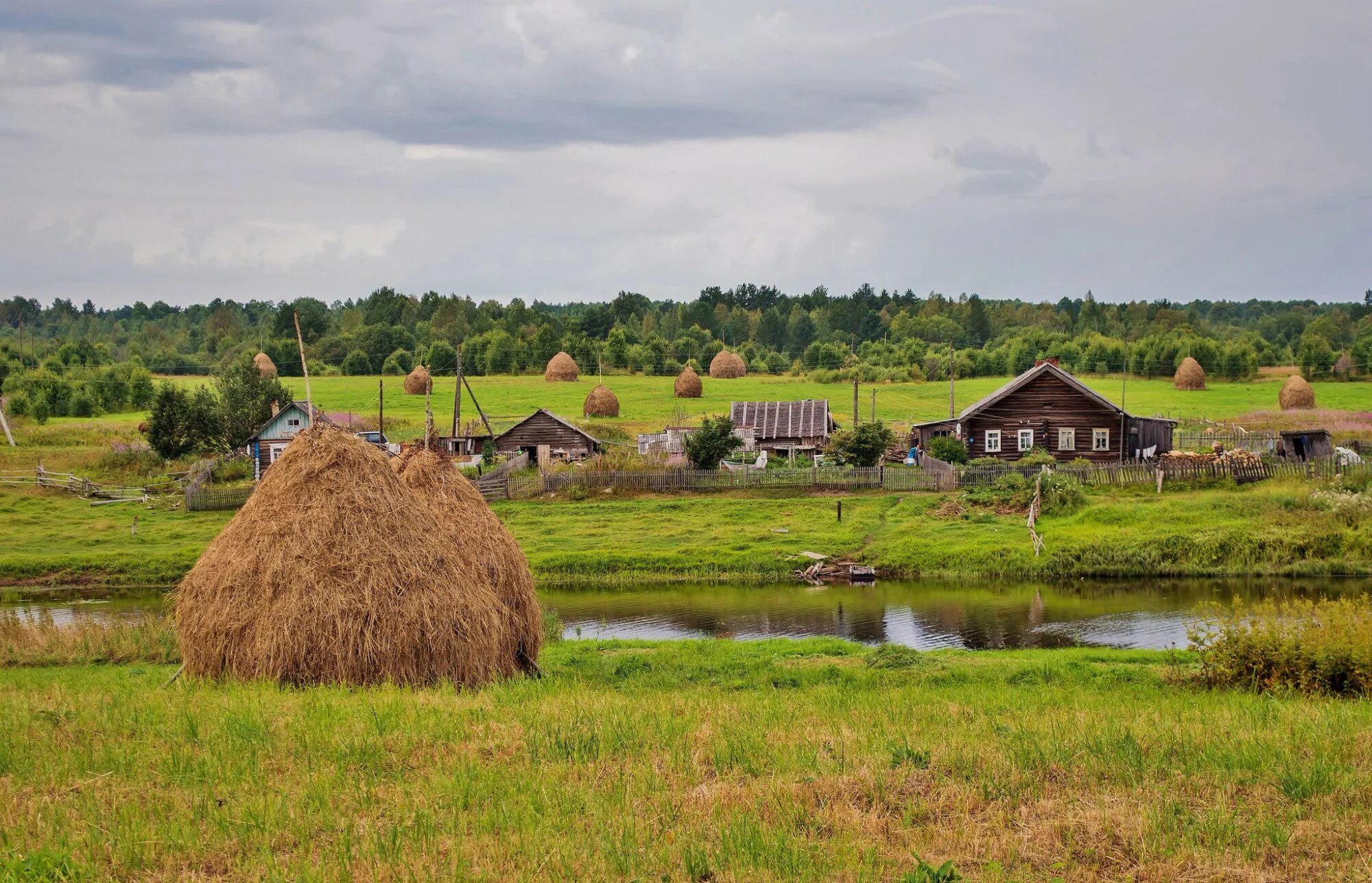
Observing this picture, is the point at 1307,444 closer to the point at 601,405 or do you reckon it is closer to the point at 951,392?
the point at 951,392

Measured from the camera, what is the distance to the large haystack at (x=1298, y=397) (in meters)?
73.1

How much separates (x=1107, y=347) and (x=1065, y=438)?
5729cm

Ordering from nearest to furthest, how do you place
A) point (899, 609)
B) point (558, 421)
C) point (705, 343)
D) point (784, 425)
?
point (899, 609)
point (558, 421)
point (784, 425)
point (705, 343)

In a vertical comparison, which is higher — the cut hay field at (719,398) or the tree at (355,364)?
the tree at (355,364)

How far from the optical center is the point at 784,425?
57.5 meters

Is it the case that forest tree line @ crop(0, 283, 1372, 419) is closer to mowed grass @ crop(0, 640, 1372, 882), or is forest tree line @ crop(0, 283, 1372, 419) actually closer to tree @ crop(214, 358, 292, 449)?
tree @ crop(214, 358, 292, 449)

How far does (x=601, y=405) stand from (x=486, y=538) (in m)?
55.1

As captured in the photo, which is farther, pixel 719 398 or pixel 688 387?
pixel 688 387

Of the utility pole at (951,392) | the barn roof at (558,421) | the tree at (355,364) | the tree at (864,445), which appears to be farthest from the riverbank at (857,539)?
the tree at (355,364)

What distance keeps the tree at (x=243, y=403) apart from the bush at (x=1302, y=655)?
48.6 metres

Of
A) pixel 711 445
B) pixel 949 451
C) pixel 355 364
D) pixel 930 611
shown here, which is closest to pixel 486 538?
pixel 930 611

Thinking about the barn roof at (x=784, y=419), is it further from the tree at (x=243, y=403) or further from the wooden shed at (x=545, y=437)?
the tree at (x=243, y=403)

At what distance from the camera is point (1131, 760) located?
1003cm

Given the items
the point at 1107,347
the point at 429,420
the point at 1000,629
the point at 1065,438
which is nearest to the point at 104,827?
the point at 429,420
